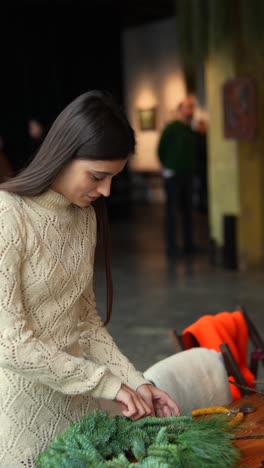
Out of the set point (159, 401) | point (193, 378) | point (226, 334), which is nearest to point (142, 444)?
point (159, 401)

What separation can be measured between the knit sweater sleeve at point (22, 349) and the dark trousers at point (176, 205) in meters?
8.10

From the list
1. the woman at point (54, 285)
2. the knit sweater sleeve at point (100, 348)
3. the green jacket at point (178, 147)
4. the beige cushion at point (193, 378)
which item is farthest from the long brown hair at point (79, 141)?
the green jacket at point (178, 147)

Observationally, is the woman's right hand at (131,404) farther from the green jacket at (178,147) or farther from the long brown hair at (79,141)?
the green jacket at (178,147)

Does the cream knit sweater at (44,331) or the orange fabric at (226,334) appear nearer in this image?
the cream knit sweater at (44,331)

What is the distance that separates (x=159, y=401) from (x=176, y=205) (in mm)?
8050

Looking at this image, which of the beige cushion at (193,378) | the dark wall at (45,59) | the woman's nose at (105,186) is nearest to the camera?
the woman's nose at (105,186)

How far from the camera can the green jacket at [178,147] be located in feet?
32.4

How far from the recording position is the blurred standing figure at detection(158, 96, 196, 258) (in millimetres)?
9891

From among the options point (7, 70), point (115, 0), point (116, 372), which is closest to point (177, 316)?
point (116, 372)

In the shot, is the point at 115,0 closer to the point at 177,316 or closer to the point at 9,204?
the point at 177,316

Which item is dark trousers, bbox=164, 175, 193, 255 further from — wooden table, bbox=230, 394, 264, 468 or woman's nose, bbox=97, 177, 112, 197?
woman's nose, bbox=97, 177, 112, 197

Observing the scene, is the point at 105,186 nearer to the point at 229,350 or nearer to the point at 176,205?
the point at 229,350

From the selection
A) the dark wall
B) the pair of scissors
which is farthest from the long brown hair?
the dark wall

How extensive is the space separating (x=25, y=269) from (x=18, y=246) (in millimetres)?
78
